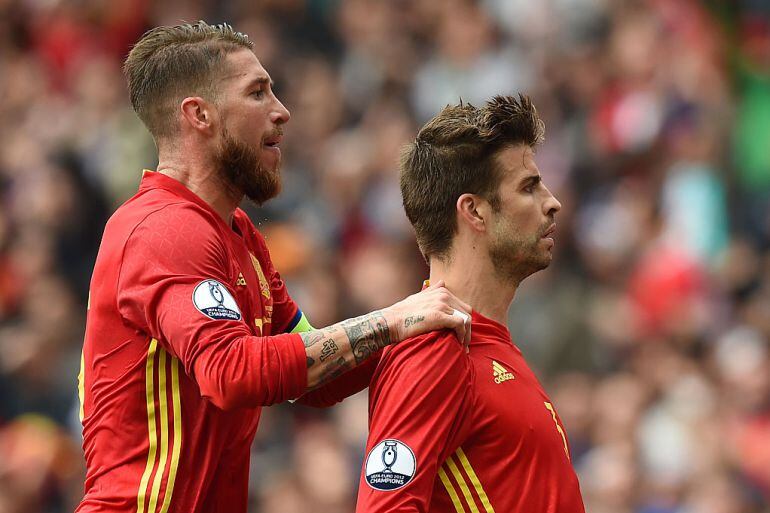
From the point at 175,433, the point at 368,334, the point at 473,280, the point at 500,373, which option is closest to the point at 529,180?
the point at 473,280

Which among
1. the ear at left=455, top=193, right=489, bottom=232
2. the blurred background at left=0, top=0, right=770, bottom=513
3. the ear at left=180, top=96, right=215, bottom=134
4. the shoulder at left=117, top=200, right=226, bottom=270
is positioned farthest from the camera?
the blurred background at left=0, top=0, right=770, bottom=513

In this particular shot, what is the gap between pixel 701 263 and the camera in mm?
9273

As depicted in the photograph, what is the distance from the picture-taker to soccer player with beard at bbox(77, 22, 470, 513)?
4.10 metres

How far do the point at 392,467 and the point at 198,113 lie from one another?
136 cm

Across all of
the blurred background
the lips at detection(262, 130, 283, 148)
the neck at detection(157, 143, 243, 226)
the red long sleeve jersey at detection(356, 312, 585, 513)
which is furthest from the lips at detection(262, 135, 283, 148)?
the blurred background

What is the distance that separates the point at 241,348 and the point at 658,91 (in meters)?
6.42

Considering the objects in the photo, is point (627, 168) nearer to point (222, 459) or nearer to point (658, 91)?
point (658, 91)

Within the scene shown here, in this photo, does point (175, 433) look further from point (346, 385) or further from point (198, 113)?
point (198, 113)

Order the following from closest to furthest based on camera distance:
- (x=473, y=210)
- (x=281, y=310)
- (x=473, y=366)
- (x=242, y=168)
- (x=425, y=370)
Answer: (x=425, y=370) → (x=473, y=366) → (x=473, y=210) → (x=242, y=168) → (x=281, y=310)

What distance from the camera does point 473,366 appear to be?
427 cm

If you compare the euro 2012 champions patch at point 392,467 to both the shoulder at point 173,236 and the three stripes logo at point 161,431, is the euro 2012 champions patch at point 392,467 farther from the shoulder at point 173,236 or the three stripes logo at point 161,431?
the shoulder at point 173,236

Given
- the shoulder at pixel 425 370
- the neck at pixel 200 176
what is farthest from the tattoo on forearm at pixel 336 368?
the neck at pixel 200 176

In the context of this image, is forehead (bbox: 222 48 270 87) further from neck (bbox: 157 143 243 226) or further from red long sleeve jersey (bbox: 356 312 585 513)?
red long sleeve jersey (bbox: 356 312 585 513)

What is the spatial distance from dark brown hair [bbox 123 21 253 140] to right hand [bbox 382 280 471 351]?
973 millimetres
